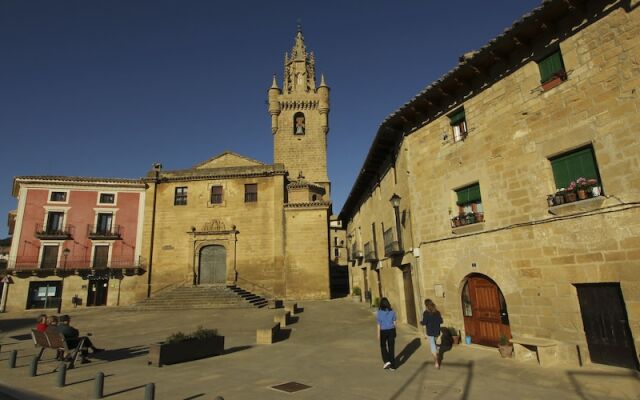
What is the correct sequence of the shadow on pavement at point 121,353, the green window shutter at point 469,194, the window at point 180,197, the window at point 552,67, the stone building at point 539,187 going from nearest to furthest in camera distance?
1. the stone building at point 539,187
2. the window at point 552,67
3. the shadow on pavement at point 121,353
4. the green window shutter at point 469,194
5. the window at point 180,197

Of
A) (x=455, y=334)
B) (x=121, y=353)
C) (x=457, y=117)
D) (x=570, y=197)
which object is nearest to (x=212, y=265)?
(x=121, y=353)

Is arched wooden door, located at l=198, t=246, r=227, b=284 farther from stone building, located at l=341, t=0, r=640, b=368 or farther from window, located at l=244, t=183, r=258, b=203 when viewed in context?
stone building, located at l=341, t=0, r=640, b=368

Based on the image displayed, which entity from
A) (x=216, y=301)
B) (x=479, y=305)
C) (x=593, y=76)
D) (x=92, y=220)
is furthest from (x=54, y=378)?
(x=92, y=220)

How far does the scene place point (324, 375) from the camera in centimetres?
793

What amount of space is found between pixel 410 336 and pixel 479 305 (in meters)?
2.85

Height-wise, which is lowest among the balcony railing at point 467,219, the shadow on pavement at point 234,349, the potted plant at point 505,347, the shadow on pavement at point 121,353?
the shadow on pavement at point 234,349

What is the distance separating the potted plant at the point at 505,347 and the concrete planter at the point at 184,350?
7651 mm

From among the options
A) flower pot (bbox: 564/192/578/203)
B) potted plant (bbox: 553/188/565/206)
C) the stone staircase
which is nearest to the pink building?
Result: the stone staircase

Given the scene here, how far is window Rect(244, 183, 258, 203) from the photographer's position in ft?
98.7

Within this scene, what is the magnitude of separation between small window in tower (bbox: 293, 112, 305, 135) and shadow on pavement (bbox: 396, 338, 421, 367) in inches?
1394

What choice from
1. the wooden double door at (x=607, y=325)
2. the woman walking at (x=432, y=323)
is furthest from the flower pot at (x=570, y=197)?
the woman walking at (x=432, y=323)

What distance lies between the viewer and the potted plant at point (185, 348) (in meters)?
9.09

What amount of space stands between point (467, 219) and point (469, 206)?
1.81 feet

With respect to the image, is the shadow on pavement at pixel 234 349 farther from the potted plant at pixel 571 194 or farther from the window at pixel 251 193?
the window at pixel 251 193
